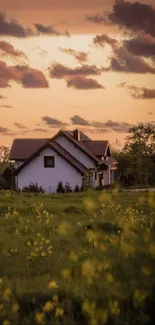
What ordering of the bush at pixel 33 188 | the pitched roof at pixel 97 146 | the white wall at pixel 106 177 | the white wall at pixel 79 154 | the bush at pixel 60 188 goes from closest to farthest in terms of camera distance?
the bush at pixel 60 188
the bush at pixel 33 188
the white wall at pixel 79 154
the pitched roof at pixel 97 146
the white wall at pixel 106 177

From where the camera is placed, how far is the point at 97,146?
233 ft

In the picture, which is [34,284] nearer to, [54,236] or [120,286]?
[120,286]

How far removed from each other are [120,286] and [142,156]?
247 ft

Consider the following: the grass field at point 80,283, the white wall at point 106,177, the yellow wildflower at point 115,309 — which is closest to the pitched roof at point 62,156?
the white wall at point 106,177

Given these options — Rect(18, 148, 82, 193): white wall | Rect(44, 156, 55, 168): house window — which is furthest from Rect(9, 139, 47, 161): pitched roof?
Rect(44, 156, 55, 168): house window

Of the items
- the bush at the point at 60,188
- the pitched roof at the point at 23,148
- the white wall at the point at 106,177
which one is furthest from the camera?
the white wall at the point at 106,177

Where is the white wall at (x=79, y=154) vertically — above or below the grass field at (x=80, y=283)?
above

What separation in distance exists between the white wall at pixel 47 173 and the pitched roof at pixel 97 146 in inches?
379

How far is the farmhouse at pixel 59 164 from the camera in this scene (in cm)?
6038

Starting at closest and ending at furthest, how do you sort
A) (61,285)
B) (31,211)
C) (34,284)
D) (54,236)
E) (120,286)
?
(120,286) → (61,285) → (34,284) → (54,236) → (31,211)

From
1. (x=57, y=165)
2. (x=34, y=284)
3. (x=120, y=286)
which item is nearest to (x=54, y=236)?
(x=34, y=284)

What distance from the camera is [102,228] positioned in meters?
18.2

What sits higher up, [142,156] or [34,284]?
[142,156]

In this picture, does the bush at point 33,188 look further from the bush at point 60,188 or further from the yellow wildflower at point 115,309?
the yellow wildflower at point 115,309
